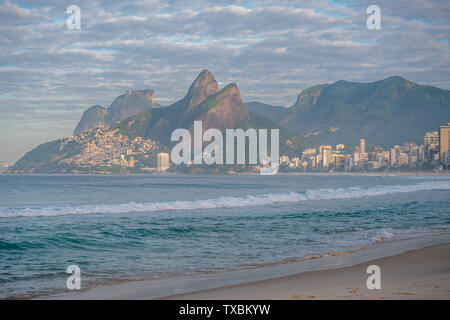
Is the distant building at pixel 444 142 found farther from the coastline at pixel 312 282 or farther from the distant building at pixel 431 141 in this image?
the coastline at pixel 312 282

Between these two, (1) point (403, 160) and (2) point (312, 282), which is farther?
(1) point (403, 160)

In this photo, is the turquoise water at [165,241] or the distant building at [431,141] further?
the distant building at [431,141]

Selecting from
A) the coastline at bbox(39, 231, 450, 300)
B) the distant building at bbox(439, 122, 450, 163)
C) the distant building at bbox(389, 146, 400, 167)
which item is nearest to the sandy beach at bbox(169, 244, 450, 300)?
the coastline at bbox(39, 231, 450, 300)

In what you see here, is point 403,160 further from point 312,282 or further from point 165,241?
point 312,282

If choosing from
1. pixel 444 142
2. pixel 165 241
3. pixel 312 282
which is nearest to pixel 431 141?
pixel 444 142

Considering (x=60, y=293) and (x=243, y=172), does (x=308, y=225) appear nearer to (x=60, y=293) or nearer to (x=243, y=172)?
(x=60, y=293)

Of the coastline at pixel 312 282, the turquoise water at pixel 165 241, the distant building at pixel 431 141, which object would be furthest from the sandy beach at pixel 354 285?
the distant building at pixel 431 141

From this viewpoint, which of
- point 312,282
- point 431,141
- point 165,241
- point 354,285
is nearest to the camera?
point 354,285
